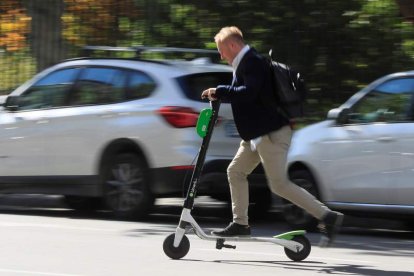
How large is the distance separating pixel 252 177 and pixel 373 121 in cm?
151

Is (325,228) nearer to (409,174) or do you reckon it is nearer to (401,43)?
(409,174)

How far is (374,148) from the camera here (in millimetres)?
9305

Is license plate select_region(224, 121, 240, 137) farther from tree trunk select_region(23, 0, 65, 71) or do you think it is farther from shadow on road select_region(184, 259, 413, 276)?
tree trunk select_region(23, 0, 65, 71)

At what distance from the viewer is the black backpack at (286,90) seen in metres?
7.29

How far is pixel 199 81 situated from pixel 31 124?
7.23ft

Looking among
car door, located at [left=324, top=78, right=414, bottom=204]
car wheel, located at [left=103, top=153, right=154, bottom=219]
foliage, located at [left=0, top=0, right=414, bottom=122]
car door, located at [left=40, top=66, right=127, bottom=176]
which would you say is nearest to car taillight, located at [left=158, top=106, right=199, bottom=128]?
car wheel, located at [left=103, top=153, right=154, bottom=219]

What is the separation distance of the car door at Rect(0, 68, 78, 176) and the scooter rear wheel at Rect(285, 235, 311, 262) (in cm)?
438

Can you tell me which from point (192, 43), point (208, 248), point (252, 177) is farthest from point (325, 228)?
point (192, 43)

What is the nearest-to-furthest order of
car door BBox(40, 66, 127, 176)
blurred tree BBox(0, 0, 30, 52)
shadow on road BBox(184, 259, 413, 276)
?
shadow on road BBox(184, 259, 413, 276), car door BBox(40, 66, 127, 176), blurred tree BBox(0, 0, 30, 52)

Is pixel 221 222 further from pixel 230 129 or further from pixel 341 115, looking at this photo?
pixel 341 115

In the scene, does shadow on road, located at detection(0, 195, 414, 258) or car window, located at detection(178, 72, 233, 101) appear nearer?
shadow on road, located at detection(0, 195, 414, 258)

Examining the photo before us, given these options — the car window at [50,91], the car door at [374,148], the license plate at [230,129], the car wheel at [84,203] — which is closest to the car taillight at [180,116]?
the license plate at [230,129]

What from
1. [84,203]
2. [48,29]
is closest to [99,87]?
[84,203]

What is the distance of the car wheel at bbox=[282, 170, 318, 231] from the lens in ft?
32.0
